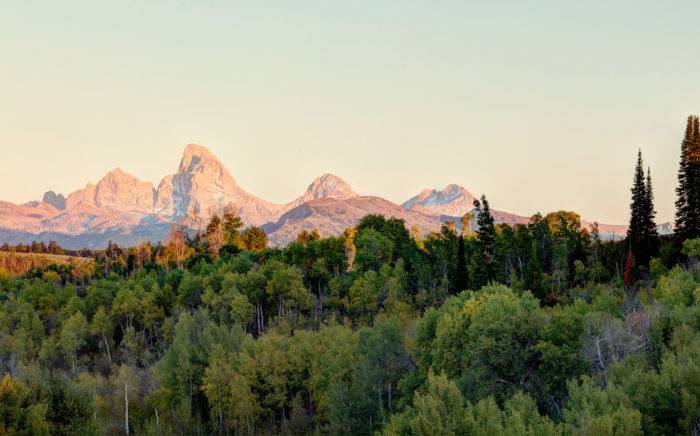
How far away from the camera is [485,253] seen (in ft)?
379

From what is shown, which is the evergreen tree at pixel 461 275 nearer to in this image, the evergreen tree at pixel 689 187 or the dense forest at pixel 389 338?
the dense forest at pixel 389 338

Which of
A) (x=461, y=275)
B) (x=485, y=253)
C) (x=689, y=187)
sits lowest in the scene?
(x=461, y=275)

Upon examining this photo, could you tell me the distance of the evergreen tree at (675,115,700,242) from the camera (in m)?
106

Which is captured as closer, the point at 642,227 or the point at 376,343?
the point at 376,343

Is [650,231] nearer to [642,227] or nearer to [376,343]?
[642,227]

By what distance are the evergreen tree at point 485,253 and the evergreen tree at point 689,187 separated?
30.0 metres

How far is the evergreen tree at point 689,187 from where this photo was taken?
348ft

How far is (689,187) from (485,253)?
34.5 m

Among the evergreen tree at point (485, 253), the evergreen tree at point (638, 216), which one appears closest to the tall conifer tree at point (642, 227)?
the evergreen tree at point (638, 216)

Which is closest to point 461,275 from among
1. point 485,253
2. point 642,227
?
point 485,253

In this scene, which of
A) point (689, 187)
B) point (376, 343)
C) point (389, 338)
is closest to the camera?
point (376, 343)

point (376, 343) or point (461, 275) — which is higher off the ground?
point (461, 275)

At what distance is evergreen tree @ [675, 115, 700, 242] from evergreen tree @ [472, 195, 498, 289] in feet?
98.3

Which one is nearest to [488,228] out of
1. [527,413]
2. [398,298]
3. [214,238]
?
[398,298]
